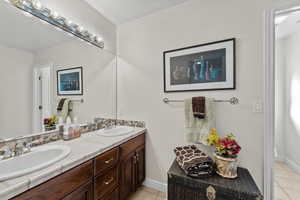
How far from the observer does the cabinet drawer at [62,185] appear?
2.37 ft

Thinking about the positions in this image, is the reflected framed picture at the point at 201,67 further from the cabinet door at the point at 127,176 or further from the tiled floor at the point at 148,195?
the tiled floor at the point at 148,195

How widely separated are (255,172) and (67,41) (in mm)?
2457

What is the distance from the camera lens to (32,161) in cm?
102

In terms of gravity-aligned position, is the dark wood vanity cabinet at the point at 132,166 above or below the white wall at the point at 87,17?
below

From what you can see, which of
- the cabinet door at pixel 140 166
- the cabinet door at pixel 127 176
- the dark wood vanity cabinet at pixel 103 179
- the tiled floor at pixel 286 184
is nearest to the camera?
the dark wood vanity cabinet at pixel 103 179

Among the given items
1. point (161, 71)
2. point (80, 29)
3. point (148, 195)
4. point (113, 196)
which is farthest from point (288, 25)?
point (113, 196)

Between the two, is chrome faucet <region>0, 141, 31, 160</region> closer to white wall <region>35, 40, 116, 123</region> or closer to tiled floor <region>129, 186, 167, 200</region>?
white wall <region>35, 40, 116, 123</region>

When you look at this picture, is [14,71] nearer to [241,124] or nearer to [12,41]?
[12,41]

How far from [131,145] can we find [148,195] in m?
0.73

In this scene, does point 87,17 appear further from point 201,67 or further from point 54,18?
point 201,67

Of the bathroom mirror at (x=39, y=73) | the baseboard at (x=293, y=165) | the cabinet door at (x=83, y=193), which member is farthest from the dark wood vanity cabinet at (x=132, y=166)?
the baseboard at (x=293, y=165)

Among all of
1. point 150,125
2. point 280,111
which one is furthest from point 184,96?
point 280,111

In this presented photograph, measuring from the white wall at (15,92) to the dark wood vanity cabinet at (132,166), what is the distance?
3.01 ft

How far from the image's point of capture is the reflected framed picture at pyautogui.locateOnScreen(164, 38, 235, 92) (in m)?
1.43
